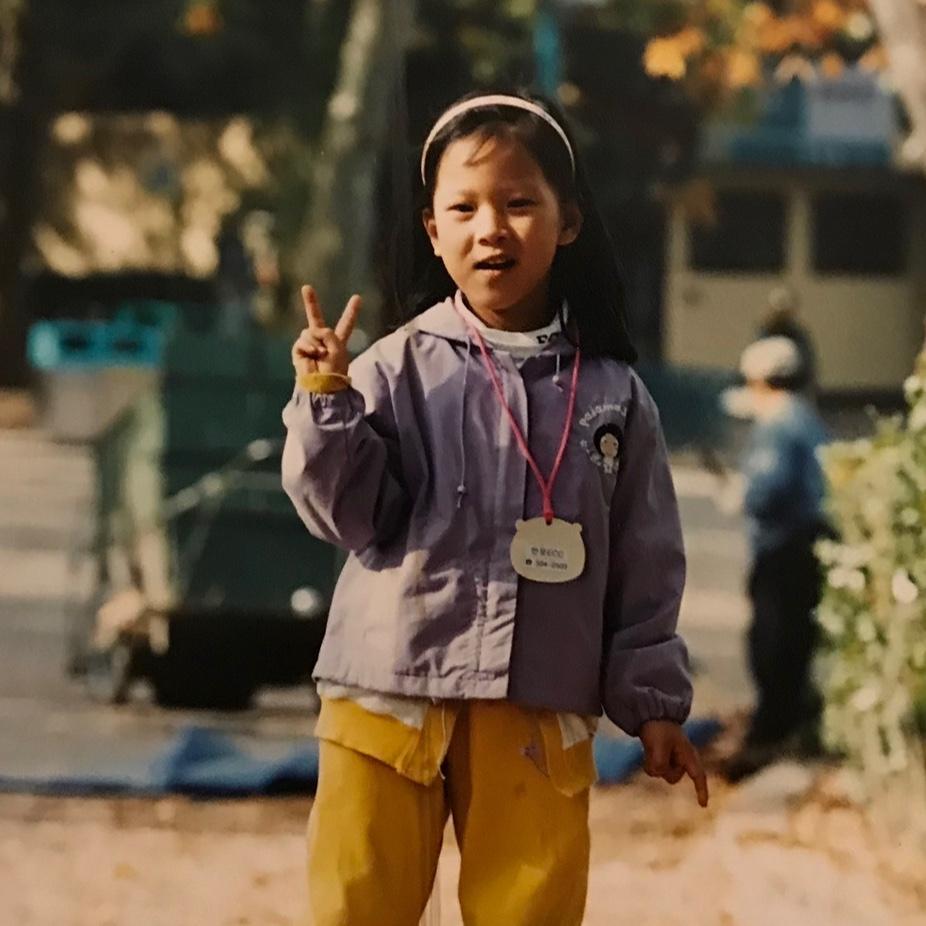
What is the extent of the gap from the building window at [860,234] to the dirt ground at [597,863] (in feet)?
4.14

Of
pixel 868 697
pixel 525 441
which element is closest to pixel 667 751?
pixel 525 441

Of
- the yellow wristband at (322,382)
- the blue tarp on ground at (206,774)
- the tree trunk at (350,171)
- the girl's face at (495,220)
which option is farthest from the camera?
the blue tarp on ground at (206,774)

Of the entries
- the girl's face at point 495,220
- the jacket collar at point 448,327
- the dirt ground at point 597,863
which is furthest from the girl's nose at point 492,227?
the dirt ground at point 597,863

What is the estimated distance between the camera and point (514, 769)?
2078 millimetres

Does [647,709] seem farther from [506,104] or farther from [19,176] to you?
[19,176]

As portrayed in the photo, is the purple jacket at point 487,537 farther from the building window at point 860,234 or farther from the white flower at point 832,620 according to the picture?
the building window at point 860,234

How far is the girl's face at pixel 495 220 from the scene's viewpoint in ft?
6.80

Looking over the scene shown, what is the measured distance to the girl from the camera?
80.8 inches

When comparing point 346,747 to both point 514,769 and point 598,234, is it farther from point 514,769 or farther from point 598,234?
point 598,234

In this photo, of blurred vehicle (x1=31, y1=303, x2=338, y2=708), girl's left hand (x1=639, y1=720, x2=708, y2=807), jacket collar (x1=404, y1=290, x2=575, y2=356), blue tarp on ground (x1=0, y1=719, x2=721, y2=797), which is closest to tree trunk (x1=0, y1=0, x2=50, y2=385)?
blurred vehicle (x1=31, y1=303, x2=338, y2=708)

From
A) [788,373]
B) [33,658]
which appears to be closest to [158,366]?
[33,658]

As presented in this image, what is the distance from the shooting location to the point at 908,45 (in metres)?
3.95

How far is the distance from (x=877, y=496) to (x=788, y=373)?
60 centimetres

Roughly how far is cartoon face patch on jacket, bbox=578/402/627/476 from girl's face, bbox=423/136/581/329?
0.53 feet
